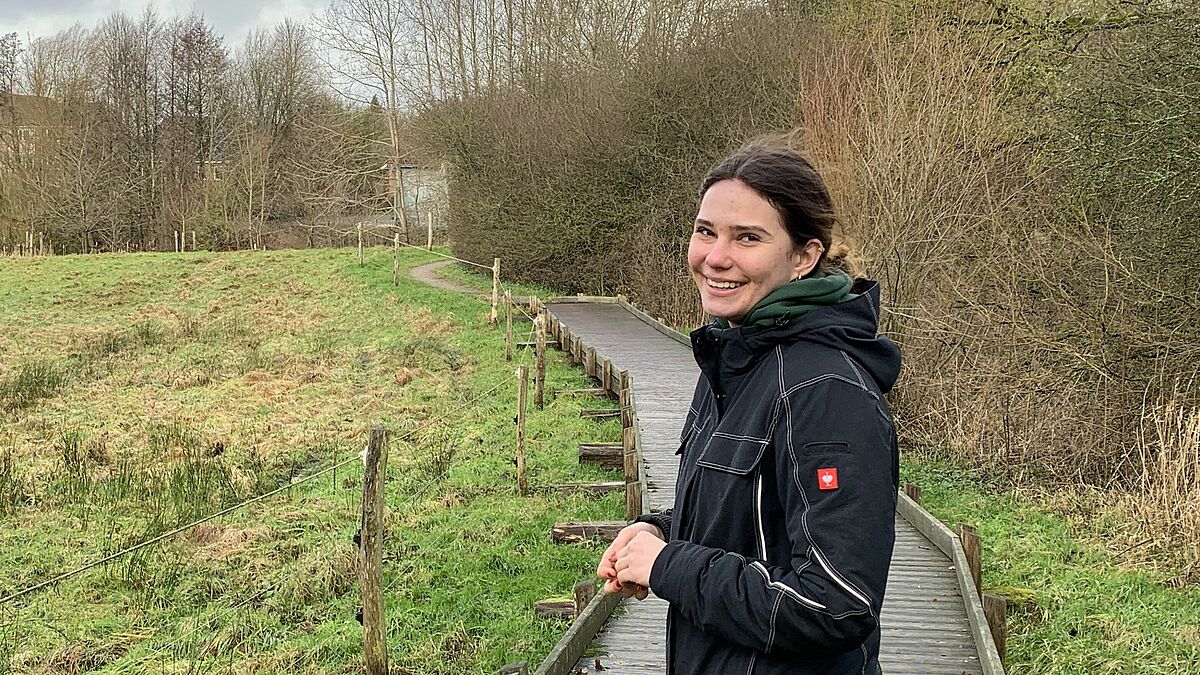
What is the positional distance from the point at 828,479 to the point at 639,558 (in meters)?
0.40

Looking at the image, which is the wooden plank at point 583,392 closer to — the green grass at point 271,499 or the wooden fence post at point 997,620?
the green grass at point 271,499

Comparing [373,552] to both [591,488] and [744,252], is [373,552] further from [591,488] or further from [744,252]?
[744,252]

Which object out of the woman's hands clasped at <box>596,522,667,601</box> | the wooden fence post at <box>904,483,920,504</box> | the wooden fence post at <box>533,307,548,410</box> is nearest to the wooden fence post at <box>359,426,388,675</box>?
the wooden fence post at <box>904,483,920,504</box>

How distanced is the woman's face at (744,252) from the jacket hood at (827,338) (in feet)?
0.19

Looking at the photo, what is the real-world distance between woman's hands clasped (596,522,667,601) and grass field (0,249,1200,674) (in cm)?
495

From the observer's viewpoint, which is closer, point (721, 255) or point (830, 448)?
point (830, 448)

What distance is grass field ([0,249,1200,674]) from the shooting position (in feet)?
23.6

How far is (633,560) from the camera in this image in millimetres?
1892

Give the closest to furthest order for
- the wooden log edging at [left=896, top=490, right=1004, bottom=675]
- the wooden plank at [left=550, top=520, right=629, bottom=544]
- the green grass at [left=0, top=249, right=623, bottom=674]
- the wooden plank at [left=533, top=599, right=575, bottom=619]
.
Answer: the wooden log edging at [left=896, top=490, right=1004, bottom=675] < the wooden plank at [left=533, top=599, right=575, bottom=619] < the green grass at [left=0, top=249, right=623, bottom=674] < the wooden plank at [left=550, top=520, right=629, bottom=544]

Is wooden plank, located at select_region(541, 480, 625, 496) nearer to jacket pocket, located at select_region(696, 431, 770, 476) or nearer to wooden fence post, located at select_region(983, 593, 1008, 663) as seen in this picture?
wooden fence post, located at select_region(983, 593, 1008, 663)

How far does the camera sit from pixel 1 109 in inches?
1809

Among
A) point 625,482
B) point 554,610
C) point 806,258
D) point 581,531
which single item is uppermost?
point 806,258

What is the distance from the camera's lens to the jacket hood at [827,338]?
1.76 metres

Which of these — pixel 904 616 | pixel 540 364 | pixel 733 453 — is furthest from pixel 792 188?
pixel 540 364
